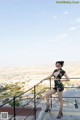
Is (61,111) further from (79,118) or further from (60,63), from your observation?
(60,63)

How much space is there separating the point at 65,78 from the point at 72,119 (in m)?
1.21

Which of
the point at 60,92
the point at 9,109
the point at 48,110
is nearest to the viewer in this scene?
the point at 60,92

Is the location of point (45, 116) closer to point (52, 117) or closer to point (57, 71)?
point (52, 117)

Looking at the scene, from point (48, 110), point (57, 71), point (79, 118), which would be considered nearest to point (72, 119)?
point (79, 118)

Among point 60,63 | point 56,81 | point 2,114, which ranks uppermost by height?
point 60,63

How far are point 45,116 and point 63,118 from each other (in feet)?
1.74

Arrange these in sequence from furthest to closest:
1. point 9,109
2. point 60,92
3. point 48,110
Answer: point 9,109
point 48,110
point 60,92

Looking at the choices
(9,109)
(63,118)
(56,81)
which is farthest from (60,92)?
(9,109)

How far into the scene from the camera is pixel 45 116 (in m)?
7.39

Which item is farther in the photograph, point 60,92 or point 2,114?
point 2,114

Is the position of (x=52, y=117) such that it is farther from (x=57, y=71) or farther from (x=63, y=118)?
(x=57, y=71)

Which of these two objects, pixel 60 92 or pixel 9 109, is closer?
pixel 60 92

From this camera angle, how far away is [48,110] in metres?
7.59

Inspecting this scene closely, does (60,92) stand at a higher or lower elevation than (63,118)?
higher
